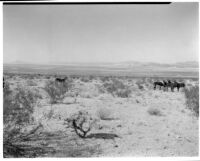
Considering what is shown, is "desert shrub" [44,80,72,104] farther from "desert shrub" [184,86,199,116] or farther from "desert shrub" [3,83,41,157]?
"desert shrub" [184,86,199,116]

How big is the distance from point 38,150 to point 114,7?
10.4ft

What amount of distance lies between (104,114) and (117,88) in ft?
10.5

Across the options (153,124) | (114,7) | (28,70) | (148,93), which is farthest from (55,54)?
(148,93)

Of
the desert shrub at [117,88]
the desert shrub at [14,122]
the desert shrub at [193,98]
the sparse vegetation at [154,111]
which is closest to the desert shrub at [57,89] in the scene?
the desert shrub at [117,88]

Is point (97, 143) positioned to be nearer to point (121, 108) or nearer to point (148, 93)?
point (121, 108)

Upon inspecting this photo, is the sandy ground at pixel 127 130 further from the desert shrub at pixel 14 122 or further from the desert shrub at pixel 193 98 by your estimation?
the desert shrub at pixel 14 122

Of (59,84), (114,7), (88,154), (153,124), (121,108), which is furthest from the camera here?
(59,84)

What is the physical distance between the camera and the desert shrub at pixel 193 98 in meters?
8.48

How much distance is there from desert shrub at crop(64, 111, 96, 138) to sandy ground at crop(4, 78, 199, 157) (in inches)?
4.7

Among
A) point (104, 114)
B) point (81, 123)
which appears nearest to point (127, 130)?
point (104, 114)

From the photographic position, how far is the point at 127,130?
Answer: 8234mm

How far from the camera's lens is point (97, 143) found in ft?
24.6

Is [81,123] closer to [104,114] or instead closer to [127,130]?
[104,114]

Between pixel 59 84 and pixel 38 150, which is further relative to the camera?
pixel 59 84
